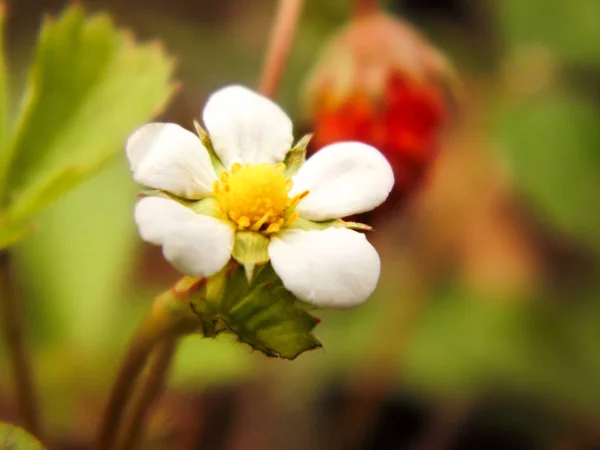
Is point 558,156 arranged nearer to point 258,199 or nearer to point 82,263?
point 82,263

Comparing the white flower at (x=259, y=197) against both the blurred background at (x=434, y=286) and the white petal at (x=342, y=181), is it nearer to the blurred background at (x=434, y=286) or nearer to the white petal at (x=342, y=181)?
the white petal at (x=342, y=181)

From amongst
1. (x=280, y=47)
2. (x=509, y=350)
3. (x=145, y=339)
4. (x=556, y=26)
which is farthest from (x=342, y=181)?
(x=556, y=26)

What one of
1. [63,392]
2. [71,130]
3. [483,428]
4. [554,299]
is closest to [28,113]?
[71,130]

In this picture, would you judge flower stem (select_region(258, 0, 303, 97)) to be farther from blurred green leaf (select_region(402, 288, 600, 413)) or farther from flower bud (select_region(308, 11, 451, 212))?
blurred green leaf (select_region(402, 288, 600, 413))

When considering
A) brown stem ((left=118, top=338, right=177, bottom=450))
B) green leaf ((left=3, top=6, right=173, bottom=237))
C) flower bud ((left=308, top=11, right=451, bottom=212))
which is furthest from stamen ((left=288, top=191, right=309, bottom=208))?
flower bud ((left=308, top=11, right=451, bottom=212))

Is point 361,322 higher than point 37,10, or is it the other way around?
point 37,10

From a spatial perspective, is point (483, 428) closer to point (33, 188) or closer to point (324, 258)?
point (33, 188)

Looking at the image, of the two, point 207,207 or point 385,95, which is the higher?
point 385,95
